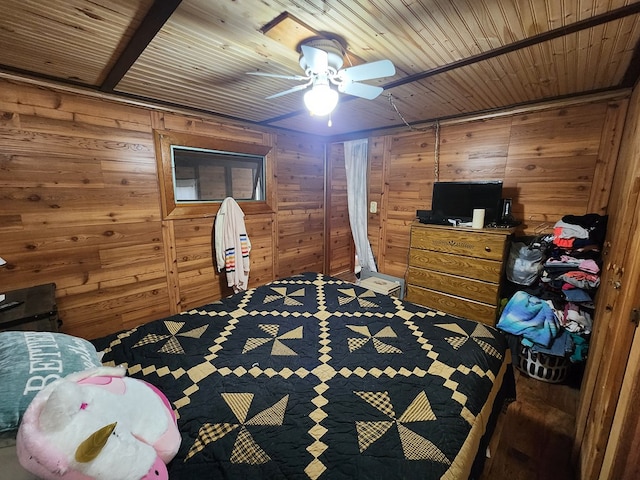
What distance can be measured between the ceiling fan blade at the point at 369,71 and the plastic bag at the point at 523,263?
1.95 metres

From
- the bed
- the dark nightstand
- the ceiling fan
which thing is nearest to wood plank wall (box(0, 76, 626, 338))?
the dark nightstand

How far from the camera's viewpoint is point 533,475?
143 centimetres

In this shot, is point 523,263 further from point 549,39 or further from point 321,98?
point 321,98

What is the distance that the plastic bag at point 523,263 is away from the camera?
2260mm

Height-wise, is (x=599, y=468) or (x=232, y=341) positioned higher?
(x=232, y=341)

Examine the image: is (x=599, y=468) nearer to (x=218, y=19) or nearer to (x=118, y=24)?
(x=218, y=19)

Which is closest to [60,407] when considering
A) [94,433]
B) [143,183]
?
[94,433]

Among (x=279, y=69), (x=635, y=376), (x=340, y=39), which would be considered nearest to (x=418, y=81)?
(x=340, y=39)

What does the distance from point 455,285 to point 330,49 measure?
2332 millimetres

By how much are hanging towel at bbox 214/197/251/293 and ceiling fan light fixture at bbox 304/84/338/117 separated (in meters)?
1.70

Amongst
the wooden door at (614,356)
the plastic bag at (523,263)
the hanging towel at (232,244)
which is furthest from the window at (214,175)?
the wooden door at (614,356)

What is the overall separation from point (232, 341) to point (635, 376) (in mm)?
1710

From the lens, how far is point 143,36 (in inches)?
52.2

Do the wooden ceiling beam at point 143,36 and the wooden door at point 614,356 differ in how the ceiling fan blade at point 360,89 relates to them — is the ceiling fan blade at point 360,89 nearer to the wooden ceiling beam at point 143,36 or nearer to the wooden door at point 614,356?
the wooden ceiling beam at point 143,36
